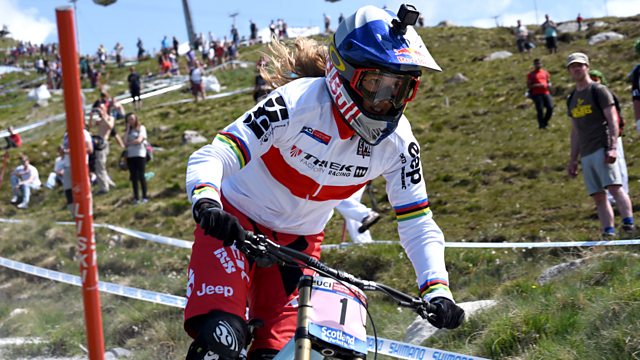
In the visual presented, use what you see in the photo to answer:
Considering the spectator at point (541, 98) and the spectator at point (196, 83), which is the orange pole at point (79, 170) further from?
the spectator at point (196, 83)

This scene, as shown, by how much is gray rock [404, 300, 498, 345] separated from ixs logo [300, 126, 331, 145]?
2703 mm

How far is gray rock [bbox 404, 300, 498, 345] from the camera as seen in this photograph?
6379 mm

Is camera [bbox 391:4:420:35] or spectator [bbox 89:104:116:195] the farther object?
spectator [bbox 89:104:116:195]

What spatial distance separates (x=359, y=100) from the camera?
157 inches

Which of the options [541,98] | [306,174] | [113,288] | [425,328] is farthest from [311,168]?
[541,98]

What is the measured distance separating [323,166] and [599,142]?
629cm

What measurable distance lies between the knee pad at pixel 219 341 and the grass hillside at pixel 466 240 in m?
2.37

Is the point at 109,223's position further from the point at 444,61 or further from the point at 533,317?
the point at 444,61

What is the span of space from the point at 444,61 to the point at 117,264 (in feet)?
88.2

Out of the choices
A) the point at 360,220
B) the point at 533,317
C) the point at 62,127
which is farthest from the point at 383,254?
the point at 62,127

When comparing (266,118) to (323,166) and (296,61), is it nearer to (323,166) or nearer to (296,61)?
(323,166)

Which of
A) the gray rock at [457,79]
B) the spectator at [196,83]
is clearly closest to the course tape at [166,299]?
the gray rock at [457,79]

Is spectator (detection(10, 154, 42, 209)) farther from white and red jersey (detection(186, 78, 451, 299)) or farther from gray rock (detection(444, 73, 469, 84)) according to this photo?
white and red jersey (detection(186, 78, 451, 299))

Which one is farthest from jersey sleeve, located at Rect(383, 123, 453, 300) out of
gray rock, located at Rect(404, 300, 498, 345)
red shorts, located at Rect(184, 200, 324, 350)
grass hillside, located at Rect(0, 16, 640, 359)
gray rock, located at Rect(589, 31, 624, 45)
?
gray rock, located at Rect(589, 31, 624, 45)
